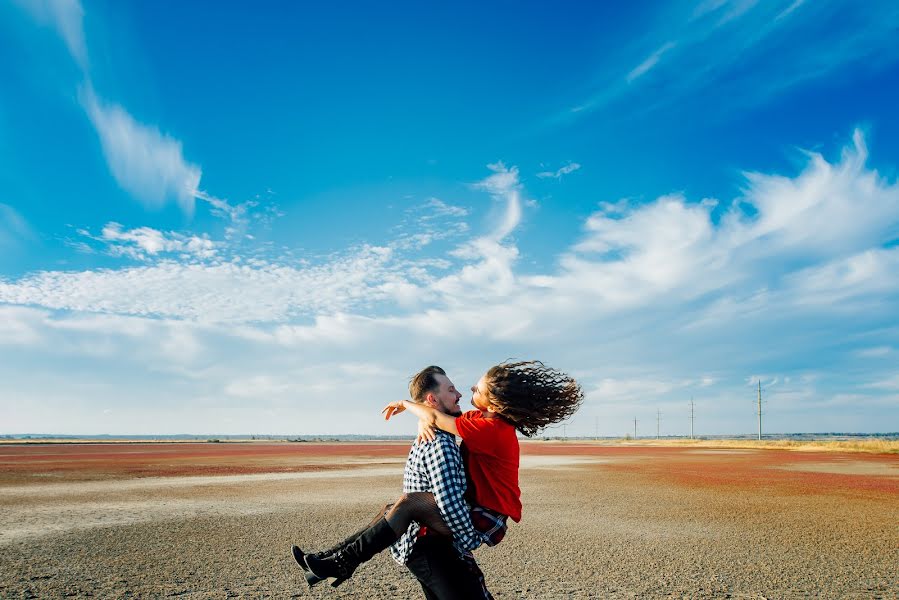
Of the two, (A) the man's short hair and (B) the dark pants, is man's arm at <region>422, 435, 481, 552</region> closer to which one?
(B) the dark pants

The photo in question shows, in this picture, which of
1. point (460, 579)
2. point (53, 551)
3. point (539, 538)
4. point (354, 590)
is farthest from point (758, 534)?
point (53, 551)

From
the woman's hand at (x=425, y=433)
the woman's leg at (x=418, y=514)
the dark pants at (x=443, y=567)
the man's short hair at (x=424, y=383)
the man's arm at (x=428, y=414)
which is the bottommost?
the dark pants at (x=443, y=567)

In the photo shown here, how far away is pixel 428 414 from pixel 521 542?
752 centimetres

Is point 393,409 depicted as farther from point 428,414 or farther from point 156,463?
point 156,463

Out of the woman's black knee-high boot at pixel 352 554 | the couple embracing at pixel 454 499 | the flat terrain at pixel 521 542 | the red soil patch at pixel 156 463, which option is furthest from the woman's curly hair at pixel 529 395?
the red soil patch at pixel 156 463

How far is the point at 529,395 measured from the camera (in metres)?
3.67

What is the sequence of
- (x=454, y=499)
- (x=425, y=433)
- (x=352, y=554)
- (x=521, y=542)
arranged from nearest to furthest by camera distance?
1. (x=454, y=499)
2. (x=352, y=554)
3. (x=425, y=433)
4. (x=521, y=542)

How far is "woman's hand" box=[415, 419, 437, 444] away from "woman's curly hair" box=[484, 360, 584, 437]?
40 centimetres

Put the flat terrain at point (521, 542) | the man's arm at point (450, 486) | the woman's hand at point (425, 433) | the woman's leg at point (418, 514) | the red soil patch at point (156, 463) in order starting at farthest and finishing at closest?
the red soil patch at point (156, 463) < the flat terrain at point (521, 542) < the woman's hand at point (425, 433) < the woman's leg at point (418, 514) < the man's arm at point (450, 486)

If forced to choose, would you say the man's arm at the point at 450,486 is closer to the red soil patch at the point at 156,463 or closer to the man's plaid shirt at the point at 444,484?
the man's plaid shirt at the point at 444,484

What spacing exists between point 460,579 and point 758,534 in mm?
9686

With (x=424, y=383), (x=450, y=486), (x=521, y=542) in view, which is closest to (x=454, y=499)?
(x=450, y=486)

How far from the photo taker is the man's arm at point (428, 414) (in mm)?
3536

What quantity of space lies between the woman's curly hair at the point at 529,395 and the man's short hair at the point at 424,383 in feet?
1.18
